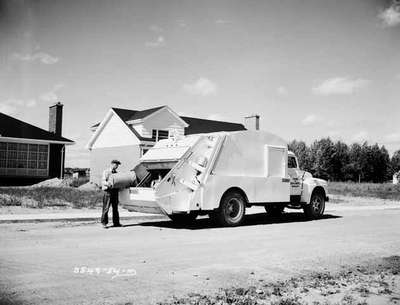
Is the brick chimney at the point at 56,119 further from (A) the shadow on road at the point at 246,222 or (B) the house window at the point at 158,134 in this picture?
(A) the shadow on road at the point at 246,222

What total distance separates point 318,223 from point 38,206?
31.1 ft

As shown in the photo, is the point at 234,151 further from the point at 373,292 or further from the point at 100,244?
the point at 373,292

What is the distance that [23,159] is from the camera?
30438 millimetres

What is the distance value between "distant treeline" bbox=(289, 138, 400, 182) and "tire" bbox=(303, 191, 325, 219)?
2968 inches

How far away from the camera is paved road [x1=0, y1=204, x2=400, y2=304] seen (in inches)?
215

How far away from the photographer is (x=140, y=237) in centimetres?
996

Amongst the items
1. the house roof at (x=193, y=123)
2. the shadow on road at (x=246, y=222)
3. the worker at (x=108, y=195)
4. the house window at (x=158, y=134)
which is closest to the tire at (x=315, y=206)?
the shadow on road at (x=246, y=222)

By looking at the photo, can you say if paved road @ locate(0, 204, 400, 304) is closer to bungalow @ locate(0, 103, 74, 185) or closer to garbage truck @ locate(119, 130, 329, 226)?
garbage truck @ locate(119, 130, 329, 226)

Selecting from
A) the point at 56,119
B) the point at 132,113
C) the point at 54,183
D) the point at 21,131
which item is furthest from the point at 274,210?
the point at 56,119

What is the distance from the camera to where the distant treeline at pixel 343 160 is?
93.3m

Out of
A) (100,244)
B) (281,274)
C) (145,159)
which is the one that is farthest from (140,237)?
(281,274)

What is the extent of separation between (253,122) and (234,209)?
32.9 metres

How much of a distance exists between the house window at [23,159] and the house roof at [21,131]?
2.09 feet

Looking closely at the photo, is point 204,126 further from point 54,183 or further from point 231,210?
point 231,210
